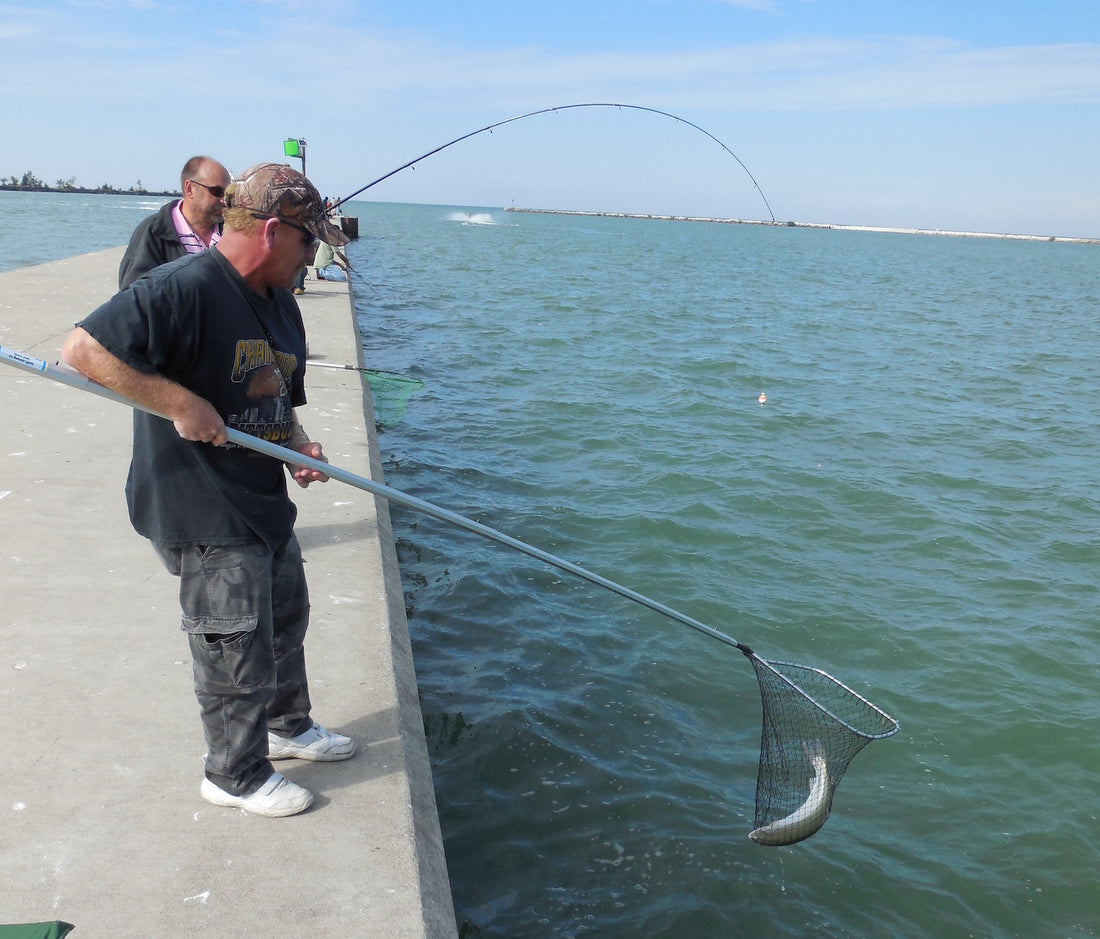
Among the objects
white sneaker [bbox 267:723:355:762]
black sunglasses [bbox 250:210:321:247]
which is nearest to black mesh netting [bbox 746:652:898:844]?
white sneaker [bbox 267:723:355:762]

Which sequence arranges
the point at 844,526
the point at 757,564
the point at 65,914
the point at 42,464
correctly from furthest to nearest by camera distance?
the point at 844,526 → the point at 757,564 → the point at 42,464 → the point at 65,914

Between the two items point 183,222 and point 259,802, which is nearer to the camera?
point 259,802

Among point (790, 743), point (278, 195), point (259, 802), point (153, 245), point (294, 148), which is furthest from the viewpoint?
point (294, 148)

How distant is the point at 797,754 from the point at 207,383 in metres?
3.49

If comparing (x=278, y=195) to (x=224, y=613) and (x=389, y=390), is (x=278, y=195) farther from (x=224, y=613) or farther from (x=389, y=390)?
(x=389, y=390)

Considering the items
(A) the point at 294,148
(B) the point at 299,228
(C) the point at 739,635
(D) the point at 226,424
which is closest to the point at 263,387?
(D) the point at 226,424

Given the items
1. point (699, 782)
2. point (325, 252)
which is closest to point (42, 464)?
point (699, 782)

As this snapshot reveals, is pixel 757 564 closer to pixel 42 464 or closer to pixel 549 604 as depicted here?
pixel 549 604

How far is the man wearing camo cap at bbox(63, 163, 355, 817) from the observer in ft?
7.71

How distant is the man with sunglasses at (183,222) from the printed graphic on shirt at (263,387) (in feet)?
6.62

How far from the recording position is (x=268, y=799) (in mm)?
2811

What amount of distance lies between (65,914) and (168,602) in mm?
1868

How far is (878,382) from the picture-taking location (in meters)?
17.0

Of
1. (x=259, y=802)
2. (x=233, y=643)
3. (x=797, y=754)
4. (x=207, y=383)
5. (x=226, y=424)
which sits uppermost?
(x=207, y=383)
